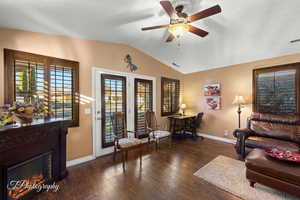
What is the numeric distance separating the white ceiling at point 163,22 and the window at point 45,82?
0.54m

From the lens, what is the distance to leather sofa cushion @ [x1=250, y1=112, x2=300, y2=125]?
2.79 metres

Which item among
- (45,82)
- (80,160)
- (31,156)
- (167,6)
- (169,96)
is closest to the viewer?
(167,6)

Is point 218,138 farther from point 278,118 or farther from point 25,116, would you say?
point 25,116

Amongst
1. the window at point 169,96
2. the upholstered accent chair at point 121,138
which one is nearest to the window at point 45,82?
the upholstered accent chair at point 121,138

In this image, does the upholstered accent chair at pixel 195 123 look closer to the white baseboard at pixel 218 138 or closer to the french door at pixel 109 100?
the white baseboard at pixel 218 138

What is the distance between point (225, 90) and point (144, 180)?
368 cm

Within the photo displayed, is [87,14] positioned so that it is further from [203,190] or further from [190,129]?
[190,129]

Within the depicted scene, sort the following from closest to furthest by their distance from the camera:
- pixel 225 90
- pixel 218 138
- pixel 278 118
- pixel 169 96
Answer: pixel 278 118, pixel 225 90, pixel 218 138, pixel 169 96

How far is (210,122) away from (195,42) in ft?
9.22

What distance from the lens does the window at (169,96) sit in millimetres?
4531

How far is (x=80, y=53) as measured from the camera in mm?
2756

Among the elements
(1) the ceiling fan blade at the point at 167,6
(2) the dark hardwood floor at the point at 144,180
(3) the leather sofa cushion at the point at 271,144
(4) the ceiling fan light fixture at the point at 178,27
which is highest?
(1) the ceiling fan blade at the point at 167,6

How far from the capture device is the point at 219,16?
7.31 ft

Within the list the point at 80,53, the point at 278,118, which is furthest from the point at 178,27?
the point at 278,118
